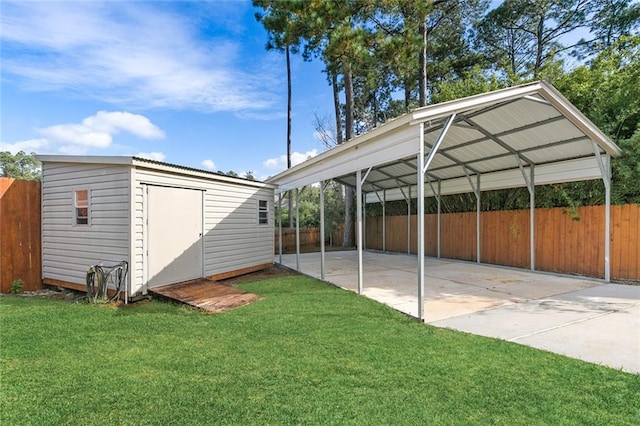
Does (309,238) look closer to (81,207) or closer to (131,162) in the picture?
(81,207)

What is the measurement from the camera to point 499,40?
46.7 feet

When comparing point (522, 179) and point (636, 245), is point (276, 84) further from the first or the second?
point (636, 245)

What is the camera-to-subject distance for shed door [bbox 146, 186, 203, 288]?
18.9 feet

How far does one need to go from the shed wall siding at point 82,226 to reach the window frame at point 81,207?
5 cm

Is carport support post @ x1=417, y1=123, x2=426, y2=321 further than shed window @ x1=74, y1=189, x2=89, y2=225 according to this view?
No

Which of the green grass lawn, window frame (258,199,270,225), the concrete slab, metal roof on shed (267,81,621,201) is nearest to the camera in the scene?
the green grass lawn

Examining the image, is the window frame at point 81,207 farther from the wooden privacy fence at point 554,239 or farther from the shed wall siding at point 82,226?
the wooden privacy fence at point 554,239

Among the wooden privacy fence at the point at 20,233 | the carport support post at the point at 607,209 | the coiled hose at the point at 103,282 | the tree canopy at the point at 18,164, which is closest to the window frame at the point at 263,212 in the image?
the coiled hose at the point at 103,282

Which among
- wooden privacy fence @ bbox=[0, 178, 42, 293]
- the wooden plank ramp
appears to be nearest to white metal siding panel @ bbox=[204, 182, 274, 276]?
the wooden plank ramp

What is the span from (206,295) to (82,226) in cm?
267

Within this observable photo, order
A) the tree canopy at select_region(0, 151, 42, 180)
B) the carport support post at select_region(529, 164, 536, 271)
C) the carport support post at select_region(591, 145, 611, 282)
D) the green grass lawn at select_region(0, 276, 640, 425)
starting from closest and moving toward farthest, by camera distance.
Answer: the green grass lawn at select_region(0, 276, 640, 425), the carport support post at select_region(591, 145, 611, 282), the carport support post at select_region(529, 164, 536, 271), the tree canopy at select_region(0, 151, 42, 180)

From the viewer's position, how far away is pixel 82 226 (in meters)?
6.03

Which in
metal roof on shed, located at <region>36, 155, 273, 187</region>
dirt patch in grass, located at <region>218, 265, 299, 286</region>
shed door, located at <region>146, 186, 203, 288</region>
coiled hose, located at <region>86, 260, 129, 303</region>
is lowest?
dirt patch in grass, located at <region>218, 265, 299, 286</region>

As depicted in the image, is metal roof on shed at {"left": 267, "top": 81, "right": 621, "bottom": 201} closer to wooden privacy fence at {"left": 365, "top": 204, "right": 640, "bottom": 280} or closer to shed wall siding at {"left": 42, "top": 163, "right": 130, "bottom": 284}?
wooden privacy fence at {"left": 365, "top": 204, "right": 640, "bottom": 280}
